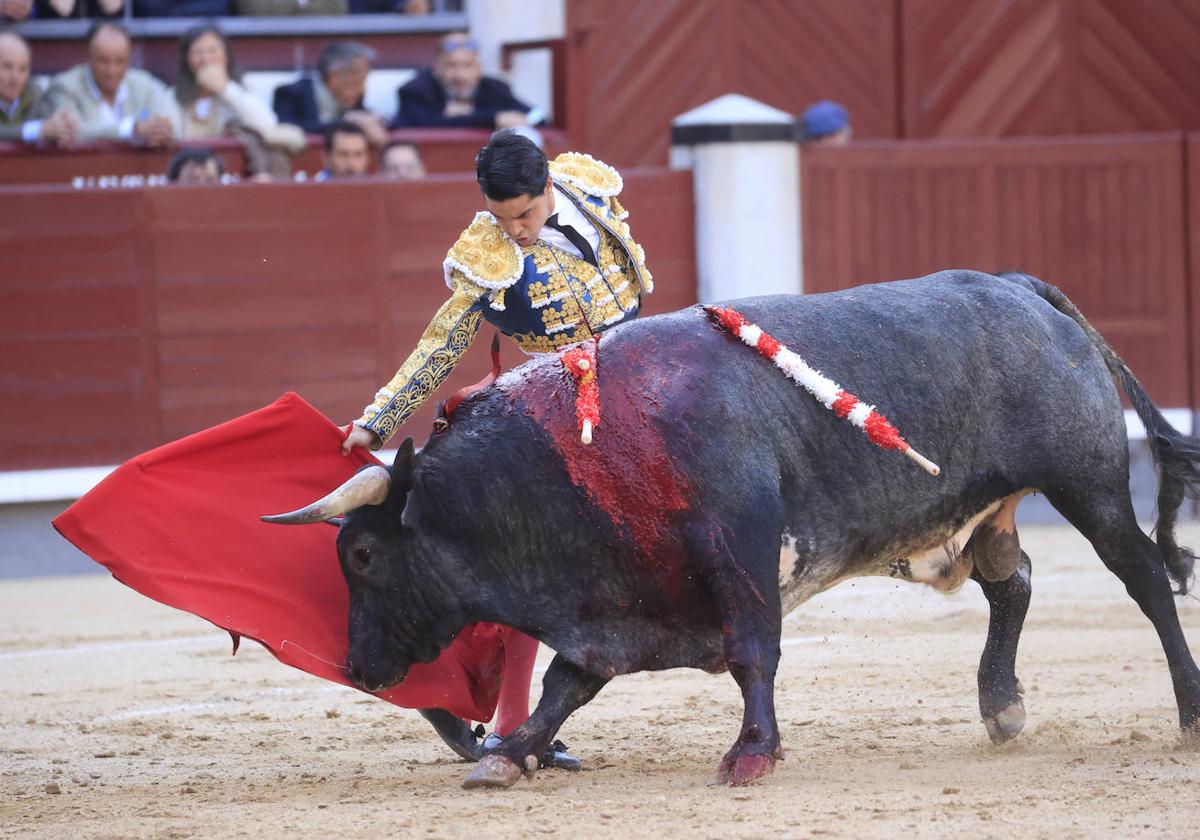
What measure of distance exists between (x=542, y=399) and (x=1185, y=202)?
561 centimetres

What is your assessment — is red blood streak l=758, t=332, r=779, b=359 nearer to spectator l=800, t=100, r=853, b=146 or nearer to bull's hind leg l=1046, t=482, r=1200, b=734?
bull's hind leg l=1046, t=482, r=1200, b=734

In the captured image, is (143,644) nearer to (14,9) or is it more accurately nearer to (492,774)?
(492,774)

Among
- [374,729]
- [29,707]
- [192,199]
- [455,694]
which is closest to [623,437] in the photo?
[455,694]

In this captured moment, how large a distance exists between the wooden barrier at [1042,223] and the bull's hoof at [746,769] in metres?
4.98

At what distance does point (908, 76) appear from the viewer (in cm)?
1050

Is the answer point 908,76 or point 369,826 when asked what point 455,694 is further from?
point 908,76

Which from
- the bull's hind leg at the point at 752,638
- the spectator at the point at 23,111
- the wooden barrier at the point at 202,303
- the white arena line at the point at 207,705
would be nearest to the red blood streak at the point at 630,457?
the bull's hind leg at the point at 752,638

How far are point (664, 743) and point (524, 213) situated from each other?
1.19 metres

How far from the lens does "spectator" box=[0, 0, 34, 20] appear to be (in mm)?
8383

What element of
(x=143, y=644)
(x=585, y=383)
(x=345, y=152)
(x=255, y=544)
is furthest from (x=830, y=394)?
(x=345, y=152)

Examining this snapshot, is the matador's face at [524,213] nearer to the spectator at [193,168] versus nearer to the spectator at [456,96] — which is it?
the spectator at [193,168]

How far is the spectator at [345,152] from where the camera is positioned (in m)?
7.64

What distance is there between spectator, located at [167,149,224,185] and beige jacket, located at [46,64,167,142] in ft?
1.31

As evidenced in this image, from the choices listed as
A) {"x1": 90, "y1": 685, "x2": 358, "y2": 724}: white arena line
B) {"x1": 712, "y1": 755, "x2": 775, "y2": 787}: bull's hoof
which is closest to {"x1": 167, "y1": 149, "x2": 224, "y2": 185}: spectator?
{"x1": 90, "y1": 685, "x2": 358, "y2": 724}: white arena line
